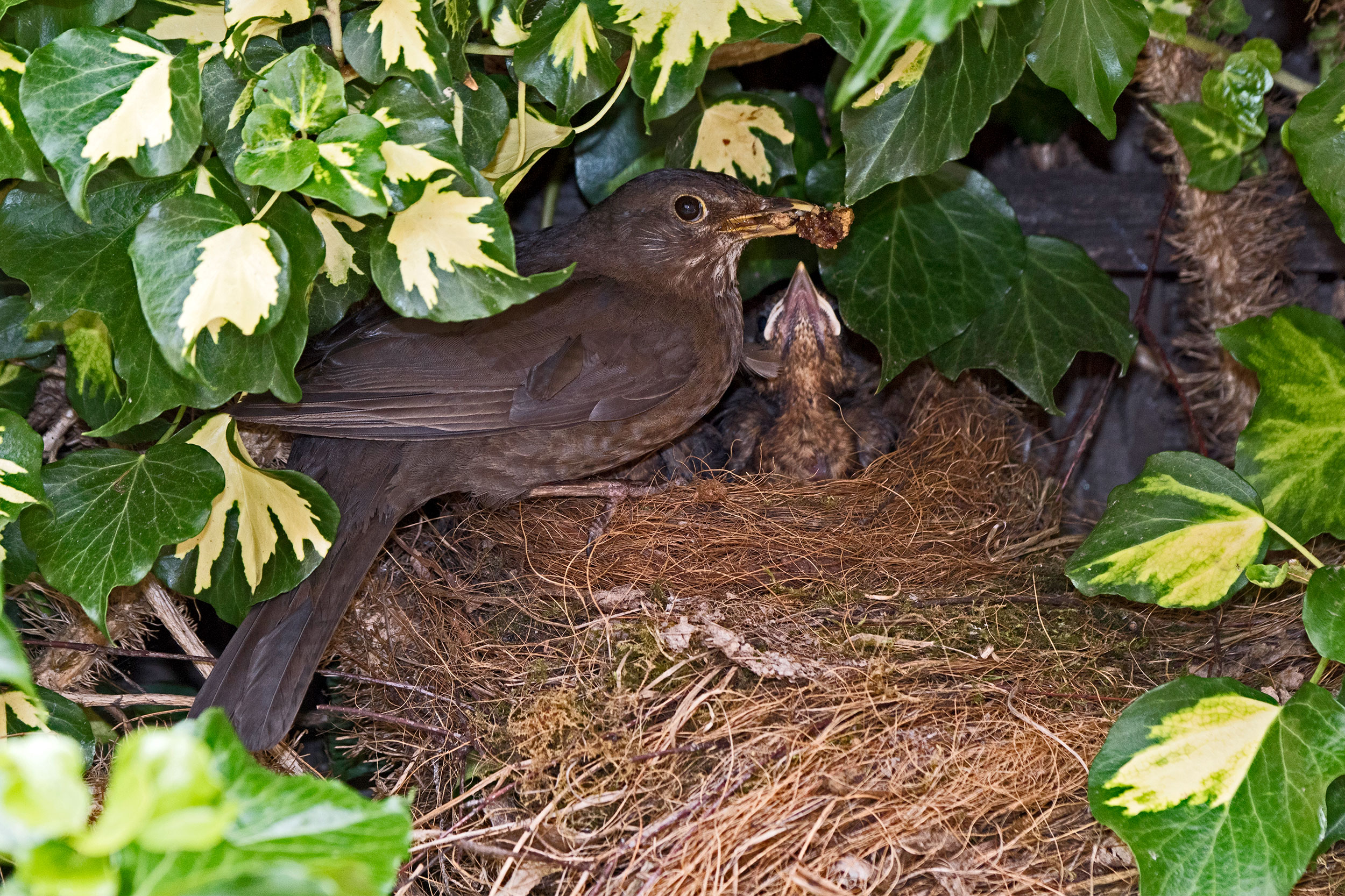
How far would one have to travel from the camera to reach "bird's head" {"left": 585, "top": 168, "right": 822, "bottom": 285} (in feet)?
8.43

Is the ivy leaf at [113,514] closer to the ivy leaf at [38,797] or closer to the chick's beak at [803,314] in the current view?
the ivy leaf at [38,797]

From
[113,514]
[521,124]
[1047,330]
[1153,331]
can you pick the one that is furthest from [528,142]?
[1153,331]

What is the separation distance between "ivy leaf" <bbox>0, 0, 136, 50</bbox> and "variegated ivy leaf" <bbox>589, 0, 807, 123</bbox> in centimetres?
73

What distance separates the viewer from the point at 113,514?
5.53ft

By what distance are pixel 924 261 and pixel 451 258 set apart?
1332 millimetres

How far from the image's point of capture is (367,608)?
7.87 feet

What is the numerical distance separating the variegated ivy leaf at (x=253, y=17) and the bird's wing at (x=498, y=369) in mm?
745

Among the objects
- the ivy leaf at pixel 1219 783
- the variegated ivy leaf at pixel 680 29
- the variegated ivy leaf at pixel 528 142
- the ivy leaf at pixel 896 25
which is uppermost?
the ivy leaf at pixel 896 25

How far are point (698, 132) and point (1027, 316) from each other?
0.87m

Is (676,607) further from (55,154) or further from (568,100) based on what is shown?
(55,154)

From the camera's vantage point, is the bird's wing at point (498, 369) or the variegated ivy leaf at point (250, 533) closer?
the variegated ivy leaf at point (250, 533)

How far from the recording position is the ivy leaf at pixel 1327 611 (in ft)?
5.06

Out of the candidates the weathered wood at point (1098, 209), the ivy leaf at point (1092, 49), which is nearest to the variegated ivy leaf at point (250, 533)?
the ivy leaf at point (1092, 49)

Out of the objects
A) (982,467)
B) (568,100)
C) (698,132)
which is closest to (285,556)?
(568,100)
